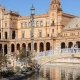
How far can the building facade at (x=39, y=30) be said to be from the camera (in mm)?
85062

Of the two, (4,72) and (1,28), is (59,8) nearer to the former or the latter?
(1,28)

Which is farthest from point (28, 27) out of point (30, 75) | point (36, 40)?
point (30, 75)

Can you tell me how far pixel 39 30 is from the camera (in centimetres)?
9262

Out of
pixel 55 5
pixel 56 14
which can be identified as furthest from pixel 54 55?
pixel 55 5

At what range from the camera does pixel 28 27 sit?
3767 inches

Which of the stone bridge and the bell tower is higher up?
the bell tower

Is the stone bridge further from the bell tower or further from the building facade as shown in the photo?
the bell tower

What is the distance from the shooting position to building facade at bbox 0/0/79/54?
3349 inches

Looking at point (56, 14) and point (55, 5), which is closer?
point (56, 14)

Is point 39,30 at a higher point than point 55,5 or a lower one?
Answer: lower

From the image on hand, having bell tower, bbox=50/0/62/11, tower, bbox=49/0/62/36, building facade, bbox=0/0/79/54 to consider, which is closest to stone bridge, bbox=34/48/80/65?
building facade, bbox=0/0/79/54

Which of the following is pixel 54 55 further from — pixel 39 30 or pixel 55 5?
pixel 39 30

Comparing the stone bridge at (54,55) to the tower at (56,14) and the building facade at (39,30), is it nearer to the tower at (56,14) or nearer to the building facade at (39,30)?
the building facade at (39,30)

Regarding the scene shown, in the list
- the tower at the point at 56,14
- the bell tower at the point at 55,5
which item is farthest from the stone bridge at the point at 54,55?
the bell tower at the point at 55,5
